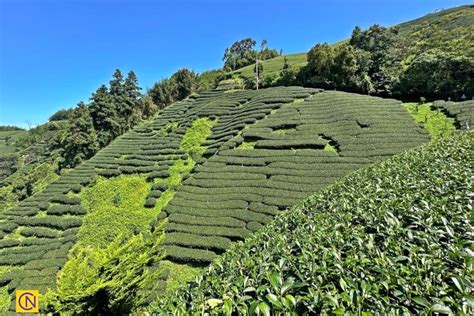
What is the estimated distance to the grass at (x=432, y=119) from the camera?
75.4 ft

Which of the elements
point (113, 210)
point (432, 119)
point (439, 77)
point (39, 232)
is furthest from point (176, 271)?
point (439, 77)

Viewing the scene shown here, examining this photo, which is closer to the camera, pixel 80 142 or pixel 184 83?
pixel 80 142

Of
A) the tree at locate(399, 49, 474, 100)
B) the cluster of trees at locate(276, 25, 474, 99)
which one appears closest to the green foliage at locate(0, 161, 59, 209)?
the cluster of trees at locate(276, 25, 474, 99)

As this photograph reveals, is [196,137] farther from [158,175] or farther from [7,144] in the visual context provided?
[7,144]

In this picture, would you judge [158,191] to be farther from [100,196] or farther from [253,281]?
[253,281]

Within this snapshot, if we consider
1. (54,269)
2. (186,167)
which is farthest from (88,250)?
(186,167)

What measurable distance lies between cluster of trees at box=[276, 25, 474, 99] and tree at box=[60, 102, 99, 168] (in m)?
33.1

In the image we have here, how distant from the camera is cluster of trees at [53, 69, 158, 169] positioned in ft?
153

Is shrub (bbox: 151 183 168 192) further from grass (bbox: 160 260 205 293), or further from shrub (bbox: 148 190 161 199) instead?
grass (bbox: 160 260 205 293)

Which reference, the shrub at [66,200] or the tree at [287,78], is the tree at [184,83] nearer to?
the tree at [287,78]

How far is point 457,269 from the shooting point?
2484 millimetres

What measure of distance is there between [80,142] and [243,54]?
6125 centimetres

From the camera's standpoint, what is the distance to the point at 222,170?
23.1m

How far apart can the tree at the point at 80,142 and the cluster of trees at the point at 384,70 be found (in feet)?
108
